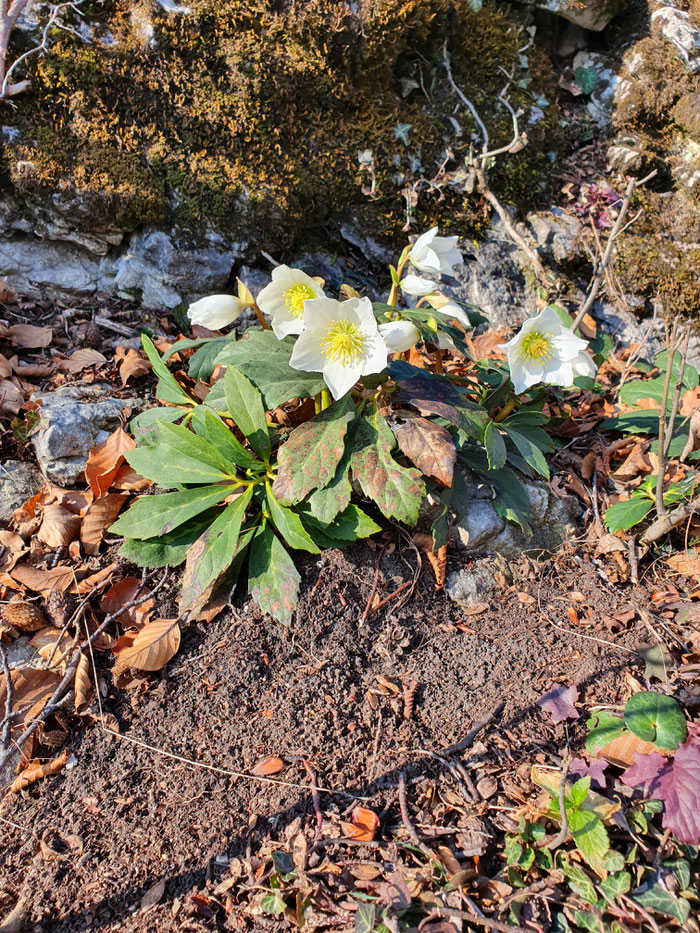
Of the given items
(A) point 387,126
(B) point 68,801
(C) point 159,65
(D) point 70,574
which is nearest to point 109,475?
(D) point 70,574

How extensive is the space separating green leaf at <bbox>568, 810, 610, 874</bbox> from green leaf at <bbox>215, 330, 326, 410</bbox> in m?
1.40

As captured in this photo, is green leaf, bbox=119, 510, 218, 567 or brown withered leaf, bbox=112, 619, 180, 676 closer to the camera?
brown withered leaf, bbox=112, 619, 180, 676

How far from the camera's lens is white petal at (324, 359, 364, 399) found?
1.83 m

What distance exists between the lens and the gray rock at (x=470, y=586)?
2.09 meters

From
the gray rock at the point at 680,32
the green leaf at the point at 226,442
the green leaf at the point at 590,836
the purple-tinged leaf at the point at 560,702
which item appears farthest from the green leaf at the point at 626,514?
the gray rock at the point at 680,32

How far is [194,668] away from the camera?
1.86m

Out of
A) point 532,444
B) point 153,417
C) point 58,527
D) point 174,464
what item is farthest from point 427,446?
point 58,527

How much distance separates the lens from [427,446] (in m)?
1.91

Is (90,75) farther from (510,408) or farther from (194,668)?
(194,668)

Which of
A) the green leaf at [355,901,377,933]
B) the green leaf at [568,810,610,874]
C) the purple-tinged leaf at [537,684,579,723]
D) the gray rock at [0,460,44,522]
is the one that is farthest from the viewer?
the gray rock at [0,460,44,522]

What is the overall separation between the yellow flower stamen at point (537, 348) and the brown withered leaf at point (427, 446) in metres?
0.38

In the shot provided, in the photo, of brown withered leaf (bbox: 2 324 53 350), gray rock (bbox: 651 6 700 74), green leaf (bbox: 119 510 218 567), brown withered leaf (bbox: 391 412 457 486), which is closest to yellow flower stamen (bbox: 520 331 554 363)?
brown withered leaf (bbox: 391 412 457 486)

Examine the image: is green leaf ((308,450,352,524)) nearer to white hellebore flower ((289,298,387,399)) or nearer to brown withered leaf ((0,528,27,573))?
white hellebore flower ((289,298,387,399))

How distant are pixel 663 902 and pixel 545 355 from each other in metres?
1.52
